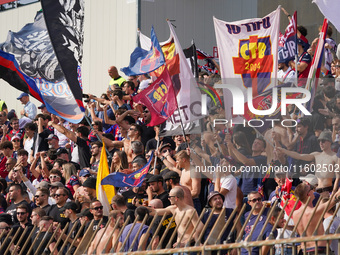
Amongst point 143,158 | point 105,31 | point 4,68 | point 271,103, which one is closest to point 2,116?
point 105,31

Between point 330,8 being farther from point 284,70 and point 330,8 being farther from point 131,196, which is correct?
point 284,70

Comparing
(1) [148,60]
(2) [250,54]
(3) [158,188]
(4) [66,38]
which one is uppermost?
(4) [66,38]

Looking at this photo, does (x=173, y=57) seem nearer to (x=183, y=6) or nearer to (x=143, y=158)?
(x=143, y=158)

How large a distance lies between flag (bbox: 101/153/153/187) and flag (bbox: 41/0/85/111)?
4.96ft

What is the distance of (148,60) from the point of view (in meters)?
16.1

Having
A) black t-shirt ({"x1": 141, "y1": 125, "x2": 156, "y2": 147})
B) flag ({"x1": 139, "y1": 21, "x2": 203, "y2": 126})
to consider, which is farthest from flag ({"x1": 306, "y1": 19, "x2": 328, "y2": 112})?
black t-shirt ({"x1": 141, "y1": 125, "x2": 156, "y2": 147})

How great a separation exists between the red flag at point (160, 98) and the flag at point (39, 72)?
1216 mm

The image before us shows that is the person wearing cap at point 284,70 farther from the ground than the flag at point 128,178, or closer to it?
farther from the ground

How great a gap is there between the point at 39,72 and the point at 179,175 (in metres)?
3.54

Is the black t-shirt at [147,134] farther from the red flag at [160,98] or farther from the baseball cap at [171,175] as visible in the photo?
the baseball cap at [171,175]

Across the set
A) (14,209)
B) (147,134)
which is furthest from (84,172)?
(147,134)

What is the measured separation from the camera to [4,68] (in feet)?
49.4

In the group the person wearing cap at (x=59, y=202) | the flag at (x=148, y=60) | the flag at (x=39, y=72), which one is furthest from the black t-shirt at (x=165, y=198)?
the flag at (x=148, y=60)

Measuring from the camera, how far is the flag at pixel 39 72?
47.0ft
